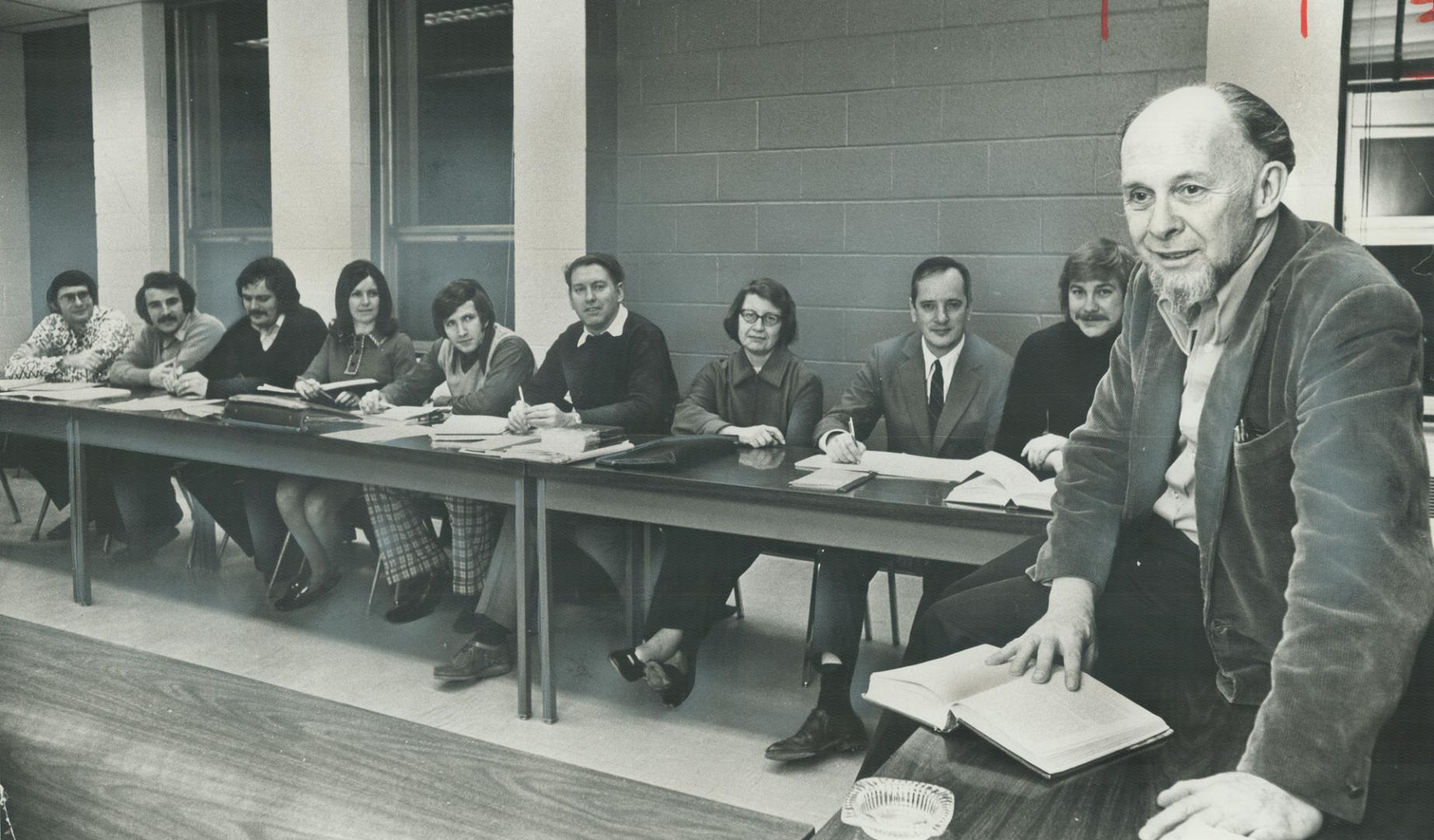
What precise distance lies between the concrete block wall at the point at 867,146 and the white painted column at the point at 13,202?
55.9 inches

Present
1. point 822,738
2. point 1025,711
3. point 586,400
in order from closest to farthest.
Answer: point 1025,711
point 822,738
point 586,400

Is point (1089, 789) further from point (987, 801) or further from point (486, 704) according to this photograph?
point (486, 704)

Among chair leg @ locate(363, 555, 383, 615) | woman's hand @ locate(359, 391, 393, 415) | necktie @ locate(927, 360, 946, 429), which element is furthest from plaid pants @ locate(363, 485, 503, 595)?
necktie @ locate(927, 360, 946, 429)

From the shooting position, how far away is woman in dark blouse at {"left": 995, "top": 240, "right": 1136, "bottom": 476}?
138 centimetres

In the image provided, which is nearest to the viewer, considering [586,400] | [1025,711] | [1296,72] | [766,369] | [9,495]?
[1025,711]

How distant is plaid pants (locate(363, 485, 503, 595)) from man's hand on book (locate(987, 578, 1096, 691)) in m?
1.55

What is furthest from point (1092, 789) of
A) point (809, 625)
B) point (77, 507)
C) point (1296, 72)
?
point (77, 507)

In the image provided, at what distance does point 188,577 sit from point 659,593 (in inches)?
46.1

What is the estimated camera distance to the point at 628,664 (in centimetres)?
233

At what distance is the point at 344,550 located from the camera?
250 centimetres

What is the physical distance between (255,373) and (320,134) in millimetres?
575

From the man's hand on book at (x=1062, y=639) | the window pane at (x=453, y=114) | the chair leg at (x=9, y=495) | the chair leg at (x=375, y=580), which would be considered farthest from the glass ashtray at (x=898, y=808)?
the chair leg at (x=9, y=495)

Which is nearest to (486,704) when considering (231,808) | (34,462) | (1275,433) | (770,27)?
(231,808)

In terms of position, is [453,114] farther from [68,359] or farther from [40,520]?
[40,520]
